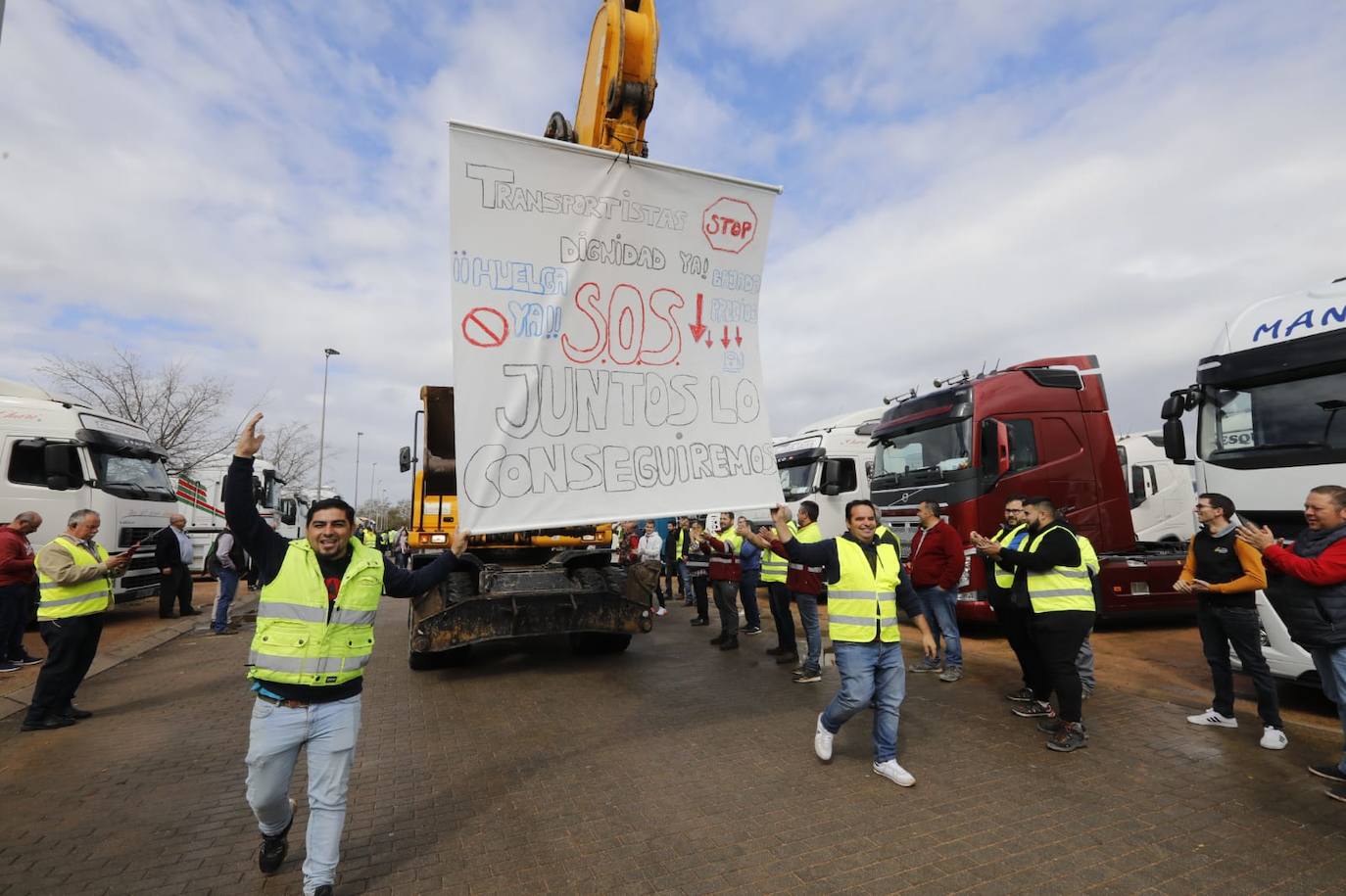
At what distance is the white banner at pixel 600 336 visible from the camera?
138 inches

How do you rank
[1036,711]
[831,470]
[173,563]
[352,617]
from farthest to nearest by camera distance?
[831,470]
[173,563]
[1036,711]
[352,617]

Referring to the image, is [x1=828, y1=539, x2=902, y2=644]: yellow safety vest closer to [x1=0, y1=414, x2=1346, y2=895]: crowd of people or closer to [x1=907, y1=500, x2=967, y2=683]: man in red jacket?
[x1=0, y1=414, x2=1346, y2=895]: crowd of people

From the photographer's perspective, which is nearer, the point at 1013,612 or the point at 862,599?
the point at 862,599

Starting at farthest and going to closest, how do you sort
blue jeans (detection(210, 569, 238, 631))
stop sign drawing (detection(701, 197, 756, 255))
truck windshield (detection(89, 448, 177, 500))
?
truck windshield (detection(89, 448, 177, 500))
blue jeans (detection(210, 569, 238, 631))
stop sign drawing (detection(701, 197, 756, 255))

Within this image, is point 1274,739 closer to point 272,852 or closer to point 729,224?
point 729,224

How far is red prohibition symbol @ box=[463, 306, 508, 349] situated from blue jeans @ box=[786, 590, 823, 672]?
4.77 m

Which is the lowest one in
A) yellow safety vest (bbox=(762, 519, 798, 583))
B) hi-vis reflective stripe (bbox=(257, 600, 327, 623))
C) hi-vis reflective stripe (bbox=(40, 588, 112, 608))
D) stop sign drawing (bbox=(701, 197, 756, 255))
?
yellow safety vest (bbox=(762, 519, 798, 583))

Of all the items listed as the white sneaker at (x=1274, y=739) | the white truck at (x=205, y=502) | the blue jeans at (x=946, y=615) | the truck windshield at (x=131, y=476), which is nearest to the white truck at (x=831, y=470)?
the blue jeans at (x=946, y=615)

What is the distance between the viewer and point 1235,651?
16.5ft

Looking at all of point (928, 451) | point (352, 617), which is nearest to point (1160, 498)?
point (928, 451)

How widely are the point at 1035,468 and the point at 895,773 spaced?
6022 millimetres

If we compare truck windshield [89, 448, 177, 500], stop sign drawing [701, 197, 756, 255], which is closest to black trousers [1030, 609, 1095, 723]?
stop sign drawing [701, 197, 756, 255]

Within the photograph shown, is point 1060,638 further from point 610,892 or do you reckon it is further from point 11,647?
point 11,647

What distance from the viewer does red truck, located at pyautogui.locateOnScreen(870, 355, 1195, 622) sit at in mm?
8492
